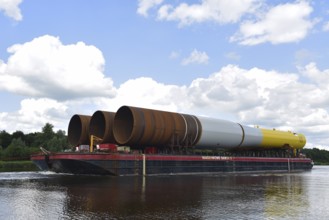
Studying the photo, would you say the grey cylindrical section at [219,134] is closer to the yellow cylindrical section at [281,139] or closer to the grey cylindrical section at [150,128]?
the grey cylindrical section at [150,128]

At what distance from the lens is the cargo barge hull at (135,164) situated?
53.9 m

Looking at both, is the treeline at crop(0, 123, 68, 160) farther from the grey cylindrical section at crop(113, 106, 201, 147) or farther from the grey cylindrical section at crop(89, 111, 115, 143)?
the grey cylindrical section at crop(113, 106, 201, 147)

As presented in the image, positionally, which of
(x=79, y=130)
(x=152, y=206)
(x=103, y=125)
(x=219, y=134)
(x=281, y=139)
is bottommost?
(x=152, y=206)

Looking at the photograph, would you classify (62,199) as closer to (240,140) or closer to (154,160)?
(154,160)

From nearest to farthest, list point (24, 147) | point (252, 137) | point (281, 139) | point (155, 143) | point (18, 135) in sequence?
point (155, 143) → point (252, 137) → point (281, 139) → point (24, 147) → point (18, 135)

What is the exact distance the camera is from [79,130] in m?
72.5

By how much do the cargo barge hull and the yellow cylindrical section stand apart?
509 inches

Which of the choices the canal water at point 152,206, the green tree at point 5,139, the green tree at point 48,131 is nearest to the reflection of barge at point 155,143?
the canal water at point 152,206

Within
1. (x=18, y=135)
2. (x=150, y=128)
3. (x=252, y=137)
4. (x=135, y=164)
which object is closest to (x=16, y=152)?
(x=18, y=135)

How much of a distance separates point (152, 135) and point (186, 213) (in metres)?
39.1

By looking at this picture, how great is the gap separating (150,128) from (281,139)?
150 feet

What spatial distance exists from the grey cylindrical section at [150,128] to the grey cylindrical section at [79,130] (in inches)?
427

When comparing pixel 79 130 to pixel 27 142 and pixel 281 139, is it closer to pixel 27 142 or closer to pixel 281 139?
pixel 281 139

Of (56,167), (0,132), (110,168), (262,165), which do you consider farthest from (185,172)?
(0,132)
